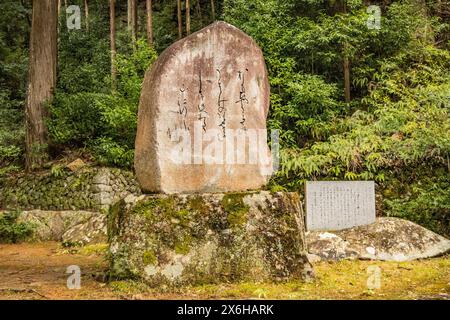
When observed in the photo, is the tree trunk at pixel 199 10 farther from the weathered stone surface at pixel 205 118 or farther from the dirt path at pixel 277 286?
the dirt path at pixel 277 286

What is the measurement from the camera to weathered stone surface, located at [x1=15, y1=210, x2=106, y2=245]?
990cm

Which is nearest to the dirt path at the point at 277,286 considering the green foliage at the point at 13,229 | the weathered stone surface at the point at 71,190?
the green foliage at the point at 13,229

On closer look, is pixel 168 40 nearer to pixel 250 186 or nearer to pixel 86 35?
pixel 86 35

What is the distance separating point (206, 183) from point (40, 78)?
30.3 feet

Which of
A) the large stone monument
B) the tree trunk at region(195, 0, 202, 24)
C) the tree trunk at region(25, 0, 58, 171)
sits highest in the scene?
the tree trunk at region(195, 0, 202, 24)

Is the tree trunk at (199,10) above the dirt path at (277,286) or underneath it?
above

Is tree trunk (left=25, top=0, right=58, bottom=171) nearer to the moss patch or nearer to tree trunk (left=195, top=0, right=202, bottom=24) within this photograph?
tree trunk (left=195, top=0, right=202, bottom=24)

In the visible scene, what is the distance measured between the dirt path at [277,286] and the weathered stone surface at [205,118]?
132cm

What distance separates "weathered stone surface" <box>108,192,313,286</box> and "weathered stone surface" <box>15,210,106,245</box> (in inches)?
186

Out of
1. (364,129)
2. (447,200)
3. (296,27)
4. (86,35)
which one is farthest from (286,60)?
(86,35)

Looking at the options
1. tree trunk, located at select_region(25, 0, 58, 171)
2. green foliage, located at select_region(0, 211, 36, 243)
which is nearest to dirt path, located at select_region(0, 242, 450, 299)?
green foliage, located at select_region(0, 211, 36, 243)

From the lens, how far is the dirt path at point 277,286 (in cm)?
484

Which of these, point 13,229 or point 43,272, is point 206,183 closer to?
point 43,272

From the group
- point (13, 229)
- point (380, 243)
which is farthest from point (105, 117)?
point (380, 243)
